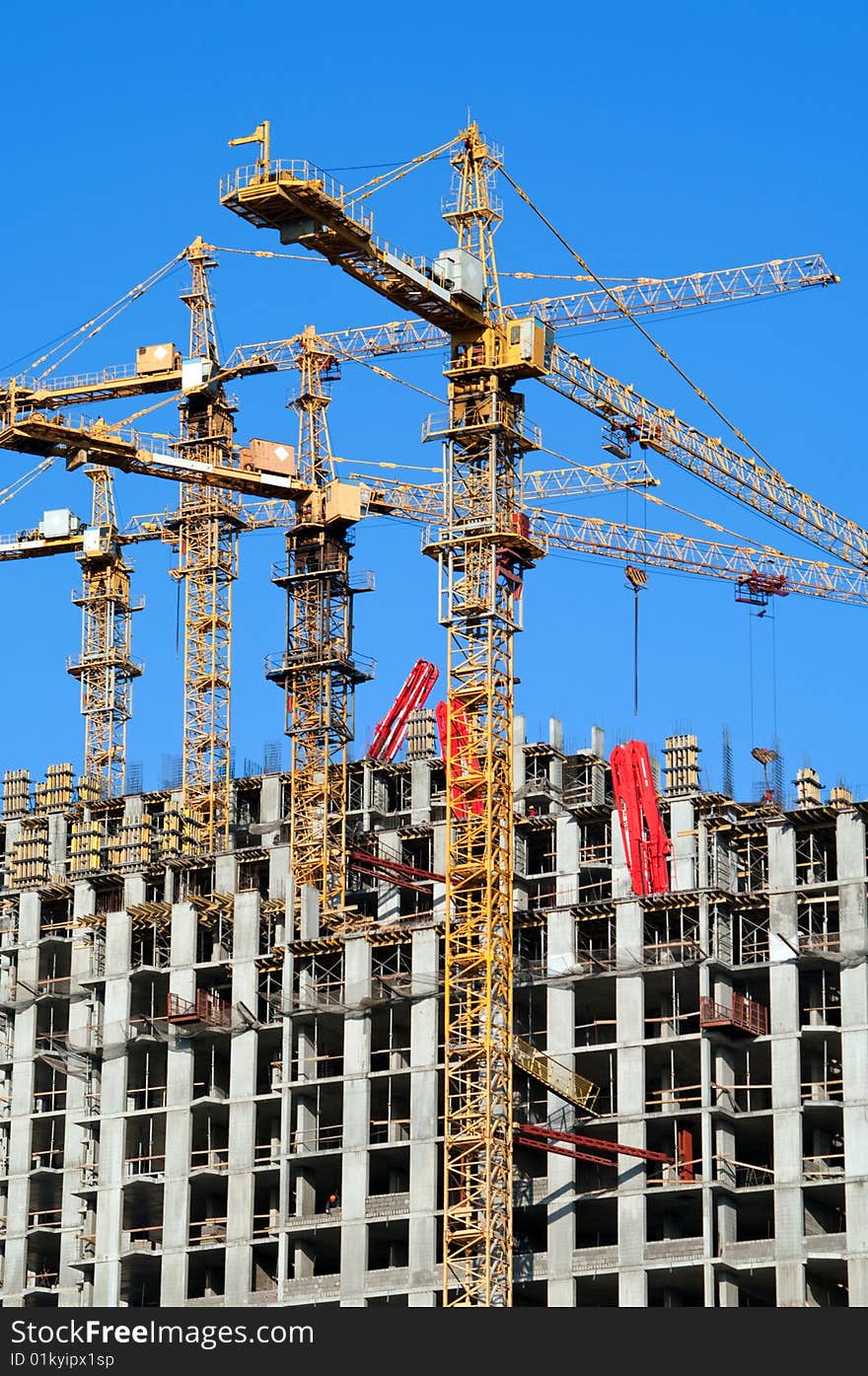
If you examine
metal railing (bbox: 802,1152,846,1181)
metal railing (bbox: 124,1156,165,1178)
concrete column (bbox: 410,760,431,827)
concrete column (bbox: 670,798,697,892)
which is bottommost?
metal railing (bbox: 802,1152,846,1181)

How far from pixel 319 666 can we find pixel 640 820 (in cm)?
1769

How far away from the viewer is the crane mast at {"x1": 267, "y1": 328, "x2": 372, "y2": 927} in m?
148

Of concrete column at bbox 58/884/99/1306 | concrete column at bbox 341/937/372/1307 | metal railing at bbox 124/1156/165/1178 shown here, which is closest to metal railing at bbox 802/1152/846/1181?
concrete column at bbox 341/937/372/1307

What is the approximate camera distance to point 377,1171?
5522 inches

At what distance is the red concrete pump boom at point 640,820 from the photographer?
5497 inches

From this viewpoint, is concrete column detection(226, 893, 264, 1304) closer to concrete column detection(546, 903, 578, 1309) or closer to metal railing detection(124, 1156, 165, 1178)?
metal railing detection(124, 1156, 165, 1178)

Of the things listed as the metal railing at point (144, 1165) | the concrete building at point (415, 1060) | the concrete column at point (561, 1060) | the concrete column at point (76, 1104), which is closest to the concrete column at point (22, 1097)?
the concrete building at point (415, 1060)

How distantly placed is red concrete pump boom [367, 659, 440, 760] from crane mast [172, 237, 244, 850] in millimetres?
7764

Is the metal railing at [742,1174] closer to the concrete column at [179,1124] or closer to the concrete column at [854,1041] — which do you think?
the concrete column at [854,1041]

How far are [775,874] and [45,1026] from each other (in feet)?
126

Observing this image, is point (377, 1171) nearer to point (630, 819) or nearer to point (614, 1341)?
point (630, 819)

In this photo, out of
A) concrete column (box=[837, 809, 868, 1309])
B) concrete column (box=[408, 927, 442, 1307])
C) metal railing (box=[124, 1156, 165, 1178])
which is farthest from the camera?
metal railing (box=[124, 1156, 165, 1178])

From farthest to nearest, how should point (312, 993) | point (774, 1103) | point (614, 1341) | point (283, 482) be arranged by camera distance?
point (283, 482) < point (312, 993) < point (774, 1103) < point (614, 1341)

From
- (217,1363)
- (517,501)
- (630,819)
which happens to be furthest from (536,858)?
(217,1363)
